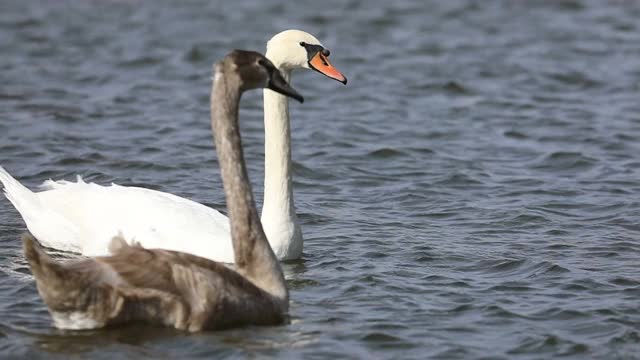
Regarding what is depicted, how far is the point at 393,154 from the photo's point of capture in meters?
14.0

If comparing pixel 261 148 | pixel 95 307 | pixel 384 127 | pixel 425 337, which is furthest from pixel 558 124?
pixel 95 307

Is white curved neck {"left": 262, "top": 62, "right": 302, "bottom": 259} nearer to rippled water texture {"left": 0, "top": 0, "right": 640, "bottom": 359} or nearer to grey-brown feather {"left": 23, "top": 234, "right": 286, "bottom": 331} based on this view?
rippled water texture {"left": 0, "top": 0, "right": 640, "bottom": 359}

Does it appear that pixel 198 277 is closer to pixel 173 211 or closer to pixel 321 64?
pixel 173 211

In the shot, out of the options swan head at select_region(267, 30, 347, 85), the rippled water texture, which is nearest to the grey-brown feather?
the rippled water texture

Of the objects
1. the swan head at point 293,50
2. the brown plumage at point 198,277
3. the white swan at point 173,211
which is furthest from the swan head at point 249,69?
the swan head at point 293,50

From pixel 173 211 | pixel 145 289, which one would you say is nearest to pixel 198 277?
pixel 145 289

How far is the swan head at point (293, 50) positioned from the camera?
9812mm

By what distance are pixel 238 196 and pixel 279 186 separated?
71.5 inches

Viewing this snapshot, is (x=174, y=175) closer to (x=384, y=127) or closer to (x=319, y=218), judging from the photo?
(x=319, y=218)

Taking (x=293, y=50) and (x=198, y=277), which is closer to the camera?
(x=198, y=277)

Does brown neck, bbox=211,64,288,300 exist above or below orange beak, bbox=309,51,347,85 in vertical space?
below

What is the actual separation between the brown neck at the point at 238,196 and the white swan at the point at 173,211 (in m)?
1.03

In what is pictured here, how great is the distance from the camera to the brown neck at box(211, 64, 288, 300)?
26.3 ft

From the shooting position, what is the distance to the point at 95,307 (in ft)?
25.3
